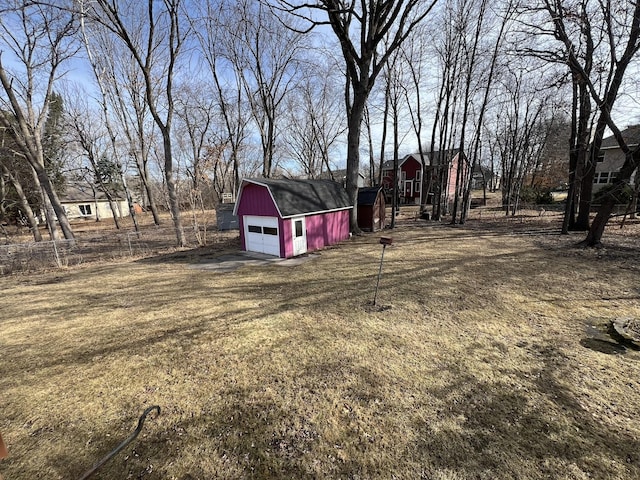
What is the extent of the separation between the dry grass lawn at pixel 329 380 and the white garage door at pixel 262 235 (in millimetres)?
4447

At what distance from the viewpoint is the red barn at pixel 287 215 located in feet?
38.8

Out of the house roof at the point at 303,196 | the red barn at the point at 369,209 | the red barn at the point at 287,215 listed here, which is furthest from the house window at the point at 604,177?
the red barn at the point at 287,215

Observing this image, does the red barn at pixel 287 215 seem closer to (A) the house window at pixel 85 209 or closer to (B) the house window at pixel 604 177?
(B) the house window at pixel 604 177

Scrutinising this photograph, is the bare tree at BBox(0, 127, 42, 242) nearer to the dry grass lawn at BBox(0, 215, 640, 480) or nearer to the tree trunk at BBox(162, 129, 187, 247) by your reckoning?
the tree trunk at BBox(162, 129, 187, 247)

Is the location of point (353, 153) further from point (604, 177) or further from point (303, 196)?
point (604, 177)

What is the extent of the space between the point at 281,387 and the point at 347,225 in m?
12.3

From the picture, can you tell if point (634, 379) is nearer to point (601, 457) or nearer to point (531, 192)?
point (601, 457)

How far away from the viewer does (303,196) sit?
12.9 metres

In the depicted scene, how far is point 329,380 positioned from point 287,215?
8.27m

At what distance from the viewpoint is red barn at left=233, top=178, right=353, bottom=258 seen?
1184 cm

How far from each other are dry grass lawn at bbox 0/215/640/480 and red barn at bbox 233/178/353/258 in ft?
14.0

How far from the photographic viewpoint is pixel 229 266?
1091cm

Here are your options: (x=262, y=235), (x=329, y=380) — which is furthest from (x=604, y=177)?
(x=329, y=380)

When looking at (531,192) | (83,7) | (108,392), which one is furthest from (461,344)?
(531,192)
